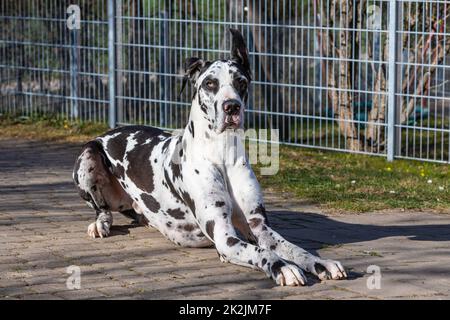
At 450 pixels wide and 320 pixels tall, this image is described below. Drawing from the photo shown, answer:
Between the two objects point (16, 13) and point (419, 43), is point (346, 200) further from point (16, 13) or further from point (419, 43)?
point (16, 13)

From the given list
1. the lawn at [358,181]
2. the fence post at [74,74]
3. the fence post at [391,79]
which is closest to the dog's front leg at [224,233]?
the lawn at [358,181]

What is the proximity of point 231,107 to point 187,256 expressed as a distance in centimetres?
114

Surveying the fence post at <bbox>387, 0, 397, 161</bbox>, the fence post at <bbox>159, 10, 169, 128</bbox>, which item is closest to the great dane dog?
the fence post at <bbox>387, 0, 397, 161</bbox>

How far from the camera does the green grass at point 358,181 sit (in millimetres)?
9289

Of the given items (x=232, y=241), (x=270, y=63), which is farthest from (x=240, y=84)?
(x=270, y=63)

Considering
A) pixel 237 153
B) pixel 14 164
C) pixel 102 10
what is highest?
pixel 102 10

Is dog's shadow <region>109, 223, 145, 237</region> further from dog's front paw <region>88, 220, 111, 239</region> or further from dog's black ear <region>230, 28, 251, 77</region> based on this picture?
dog's black ear <region>230, 28, 251, 77</region>

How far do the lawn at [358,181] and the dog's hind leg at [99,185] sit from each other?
6.61 ft

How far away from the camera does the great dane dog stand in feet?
21.7

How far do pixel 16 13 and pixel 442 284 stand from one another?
1058 cm

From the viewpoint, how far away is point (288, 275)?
245 inches
